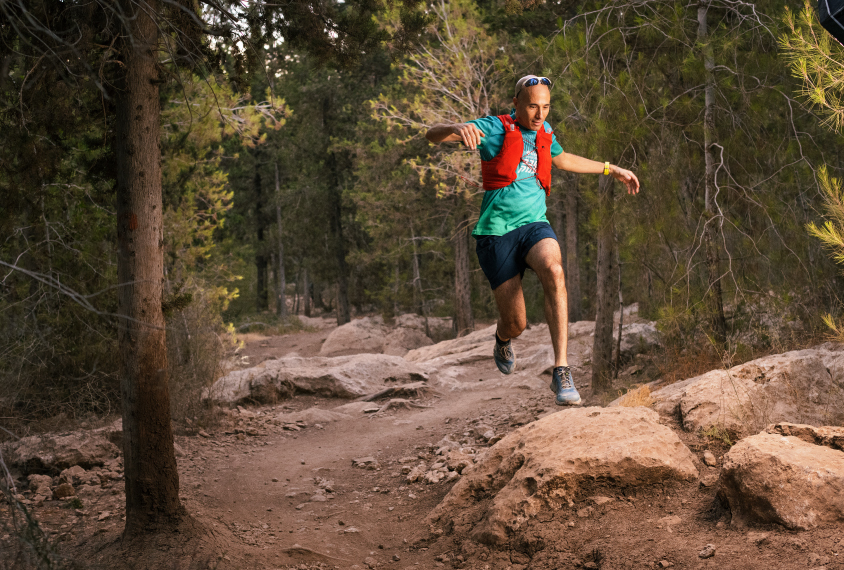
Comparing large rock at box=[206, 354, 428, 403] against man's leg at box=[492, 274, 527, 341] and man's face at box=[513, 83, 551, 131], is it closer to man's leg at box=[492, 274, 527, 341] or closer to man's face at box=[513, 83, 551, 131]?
man's leg at box=[492, 274, 527, 341]

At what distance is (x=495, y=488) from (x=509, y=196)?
262 centimetres

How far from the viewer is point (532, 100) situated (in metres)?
4.05

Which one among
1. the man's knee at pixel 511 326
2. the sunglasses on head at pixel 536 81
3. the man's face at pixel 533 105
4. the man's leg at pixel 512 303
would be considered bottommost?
the man's knee at pixel 511 326

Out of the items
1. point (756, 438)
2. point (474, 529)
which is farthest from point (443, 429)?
point (756, 438)

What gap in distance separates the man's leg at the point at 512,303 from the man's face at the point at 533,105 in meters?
0.97

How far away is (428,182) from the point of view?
1959 centimetres

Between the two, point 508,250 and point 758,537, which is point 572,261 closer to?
point 508,250

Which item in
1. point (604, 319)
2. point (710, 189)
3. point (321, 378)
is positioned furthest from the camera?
point (321, 378)

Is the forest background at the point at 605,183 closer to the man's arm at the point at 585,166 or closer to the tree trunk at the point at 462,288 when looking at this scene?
the man's arm at the point at 585,166

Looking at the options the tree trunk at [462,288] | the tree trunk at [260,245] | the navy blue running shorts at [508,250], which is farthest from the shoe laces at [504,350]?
the tree trunk at [260,245]

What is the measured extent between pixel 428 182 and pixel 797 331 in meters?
13.7

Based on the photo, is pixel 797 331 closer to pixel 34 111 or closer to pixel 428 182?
pixel 34 111

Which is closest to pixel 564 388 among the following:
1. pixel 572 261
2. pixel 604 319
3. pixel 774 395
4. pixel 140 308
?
pixel 774 395

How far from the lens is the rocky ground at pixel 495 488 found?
3941mm
